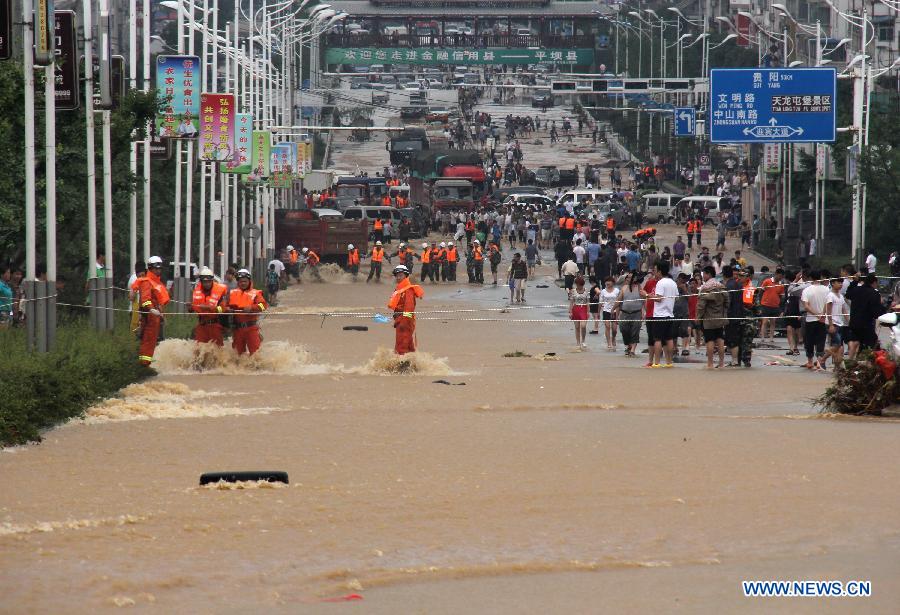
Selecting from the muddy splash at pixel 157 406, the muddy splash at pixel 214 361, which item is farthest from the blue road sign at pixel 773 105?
the muddy splash at pixel 157 406

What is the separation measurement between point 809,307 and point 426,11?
118 meters

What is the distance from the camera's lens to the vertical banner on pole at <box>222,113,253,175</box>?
123ft

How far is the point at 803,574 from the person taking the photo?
33.2 feet

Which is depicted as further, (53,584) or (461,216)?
(461,216)

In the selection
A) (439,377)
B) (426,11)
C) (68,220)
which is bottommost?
(439,377)

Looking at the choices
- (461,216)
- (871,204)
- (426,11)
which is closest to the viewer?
(871,204)

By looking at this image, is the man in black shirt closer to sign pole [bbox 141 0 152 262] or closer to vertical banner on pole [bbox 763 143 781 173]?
sign pole [bbox 141 0 152 262]

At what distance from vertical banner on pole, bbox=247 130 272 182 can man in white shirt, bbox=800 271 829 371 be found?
19740 mm

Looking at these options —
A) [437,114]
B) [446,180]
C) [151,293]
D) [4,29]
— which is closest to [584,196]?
[446,180]

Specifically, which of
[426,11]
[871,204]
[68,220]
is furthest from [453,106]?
[68,220]

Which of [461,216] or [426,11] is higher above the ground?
[426,11]

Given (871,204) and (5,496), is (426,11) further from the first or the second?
(5,496)

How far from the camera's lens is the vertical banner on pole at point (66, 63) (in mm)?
22188

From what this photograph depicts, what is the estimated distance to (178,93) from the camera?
30.9m
